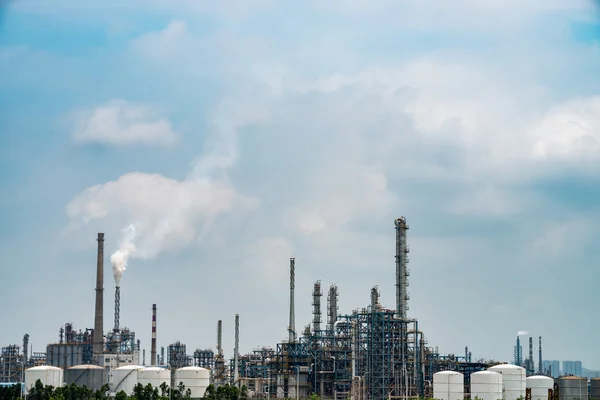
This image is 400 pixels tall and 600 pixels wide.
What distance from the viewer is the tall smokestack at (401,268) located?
109562mm

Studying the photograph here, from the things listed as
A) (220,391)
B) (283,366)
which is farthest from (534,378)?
(220,391)

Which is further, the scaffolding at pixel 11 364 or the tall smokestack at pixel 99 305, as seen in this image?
the scaffolding at pixel 11 364

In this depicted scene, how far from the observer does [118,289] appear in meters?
142

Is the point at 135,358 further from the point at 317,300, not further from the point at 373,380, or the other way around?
the point at 373,380

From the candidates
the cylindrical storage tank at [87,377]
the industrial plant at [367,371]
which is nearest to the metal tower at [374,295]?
the industrial plant at [367,371]

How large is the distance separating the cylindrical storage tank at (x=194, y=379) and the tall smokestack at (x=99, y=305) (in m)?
34.1

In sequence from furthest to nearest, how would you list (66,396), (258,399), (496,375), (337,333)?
(337,333) < (258,399) < (496,375) < (66,396)

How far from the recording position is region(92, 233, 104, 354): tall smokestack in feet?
454

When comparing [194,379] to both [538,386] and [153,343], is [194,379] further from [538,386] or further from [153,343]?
[538,386]

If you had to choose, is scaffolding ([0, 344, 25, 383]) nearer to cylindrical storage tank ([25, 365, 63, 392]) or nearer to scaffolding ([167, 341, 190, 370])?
scaffolding ([167, 341, 190, 370])

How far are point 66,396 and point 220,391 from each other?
14.7 m

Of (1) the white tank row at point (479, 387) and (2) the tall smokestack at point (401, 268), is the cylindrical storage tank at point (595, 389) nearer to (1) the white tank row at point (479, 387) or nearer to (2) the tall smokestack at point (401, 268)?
(1) the white tank row at point (479, 387)

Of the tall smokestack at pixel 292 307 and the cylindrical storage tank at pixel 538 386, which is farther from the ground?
the tall smokestack at pixel 292 307

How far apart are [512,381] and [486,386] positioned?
6.13 meters
